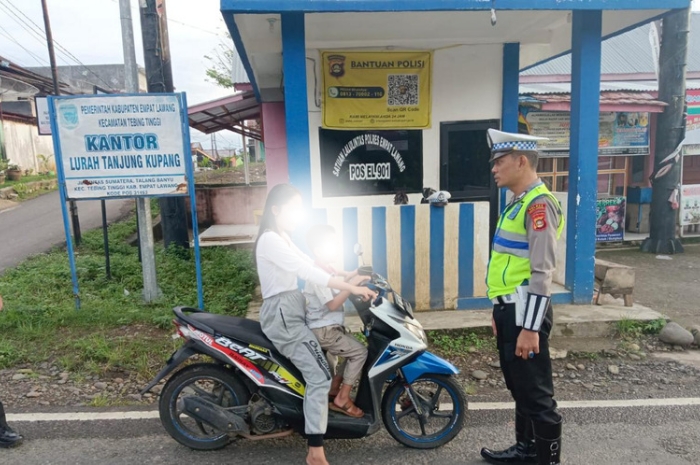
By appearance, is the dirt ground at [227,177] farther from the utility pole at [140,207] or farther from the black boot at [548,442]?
the black boot at [548,442]

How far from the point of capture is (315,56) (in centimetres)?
560

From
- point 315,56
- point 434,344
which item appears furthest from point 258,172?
point 434,344

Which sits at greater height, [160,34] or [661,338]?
[160,34]

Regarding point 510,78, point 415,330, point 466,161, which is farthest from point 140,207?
point 510,78

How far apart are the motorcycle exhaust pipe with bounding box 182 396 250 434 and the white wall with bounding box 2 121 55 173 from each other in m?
23.9

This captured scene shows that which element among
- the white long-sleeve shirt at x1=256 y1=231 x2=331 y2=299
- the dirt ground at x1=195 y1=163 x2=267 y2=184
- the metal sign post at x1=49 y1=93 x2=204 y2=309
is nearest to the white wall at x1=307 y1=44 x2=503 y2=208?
the metal sign post at x1=49 y1=93 x2=204 y2=309

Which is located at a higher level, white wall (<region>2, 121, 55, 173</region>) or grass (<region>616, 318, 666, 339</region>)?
white wall (<region>2, 121, 55, 173</region>)

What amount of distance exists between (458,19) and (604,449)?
13.0ft

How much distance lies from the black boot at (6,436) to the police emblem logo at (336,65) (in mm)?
4277

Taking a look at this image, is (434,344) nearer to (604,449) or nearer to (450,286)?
(450,286)

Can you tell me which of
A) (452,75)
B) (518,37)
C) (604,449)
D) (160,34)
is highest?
(160,34)

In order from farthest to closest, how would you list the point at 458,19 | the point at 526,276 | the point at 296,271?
the point at 458,19
the point at 296,271
the point at 526,276

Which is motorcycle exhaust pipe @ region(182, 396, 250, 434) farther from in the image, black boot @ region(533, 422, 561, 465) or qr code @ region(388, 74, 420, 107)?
qr code @ region(388, 74, 420, 107)

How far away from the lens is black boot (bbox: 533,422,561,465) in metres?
2.63
